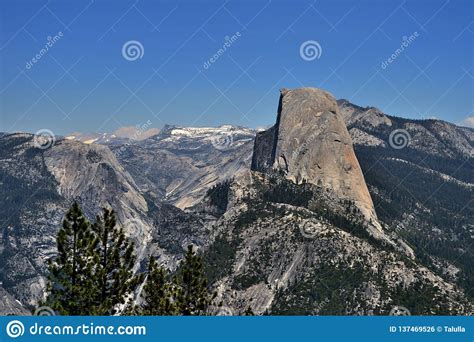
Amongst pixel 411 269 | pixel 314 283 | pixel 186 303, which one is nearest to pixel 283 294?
pixel 314 283

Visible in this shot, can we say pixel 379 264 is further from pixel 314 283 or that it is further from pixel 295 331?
pixel 295 331

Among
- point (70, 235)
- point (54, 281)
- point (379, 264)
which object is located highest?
point (379, 264)

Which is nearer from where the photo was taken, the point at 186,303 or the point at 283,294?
the point at 186,303

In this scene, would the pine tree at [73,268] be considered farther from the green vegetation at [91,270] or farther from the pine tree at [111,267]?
the pine tree at [111,267]
